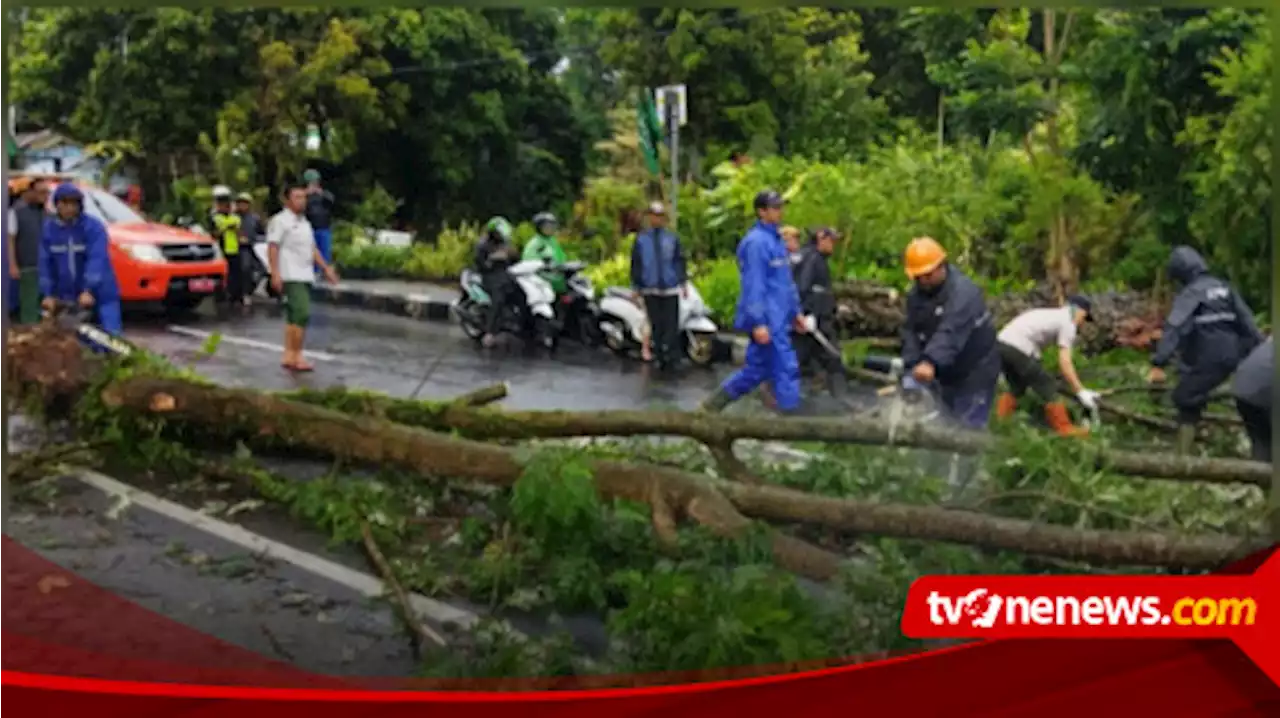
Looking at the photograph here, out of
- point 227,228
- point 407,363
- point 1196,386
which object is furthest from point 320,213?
point 1196,386

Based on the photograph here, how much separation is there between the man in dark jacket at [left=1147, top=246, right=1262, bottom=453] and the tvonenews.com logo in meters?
0.44

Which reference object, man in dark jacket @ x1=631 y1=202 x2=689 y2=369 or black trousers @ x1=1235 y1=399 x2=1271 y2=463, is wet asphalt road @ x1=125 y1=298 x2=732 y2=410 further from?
black trousers @ x1=1235 y1=399 x2=1271 y2=463

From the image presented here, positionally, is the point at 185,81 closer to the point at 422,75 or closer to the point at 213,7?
the point at 213,7

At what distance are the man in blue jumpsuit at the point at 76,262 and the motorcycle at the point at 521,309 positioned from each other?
2.52 ft

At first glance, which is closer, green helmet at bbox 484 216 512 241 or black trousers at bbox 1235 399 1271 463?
black trousers at bbox 1235 399 1271 463

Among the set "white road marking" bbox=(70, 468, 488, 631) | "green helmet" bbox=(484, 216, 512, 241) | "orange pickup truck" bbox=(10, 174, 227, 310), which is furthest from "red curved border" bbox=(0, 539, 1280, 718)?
"green helmet" bbox=(484, 216, 512, 241)

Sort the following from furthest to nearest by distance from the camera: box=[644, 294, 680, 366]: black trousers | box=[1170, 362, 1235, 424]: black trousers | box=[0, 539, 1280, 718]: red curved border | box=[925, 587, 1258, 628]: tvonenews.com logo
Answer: box=[644, 294, 680, 366]: black trousers → box=[1170, 362, 1235, 424]: black trousers → box=[925, 587, 1258, 628]: tvonenews.com logo → box=[0, 539, 1280, 718]: red curved border

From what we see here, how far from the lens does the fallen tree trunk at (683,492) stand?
3275mm

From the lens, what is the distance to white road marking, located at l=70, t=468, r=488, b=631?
10.5 feet

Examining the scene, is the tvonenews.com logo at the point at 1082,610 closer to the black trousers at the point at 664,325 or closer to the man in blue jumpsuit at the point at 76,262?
the black trousers at the point at 664,325

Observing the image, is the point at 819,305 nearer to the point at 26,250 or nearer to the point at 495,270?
the point at 495,270

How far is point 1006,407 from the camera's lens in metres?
3.32

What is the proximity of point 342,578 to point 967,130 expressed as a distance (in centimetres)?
171

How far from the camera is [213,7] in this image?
10.2ft
